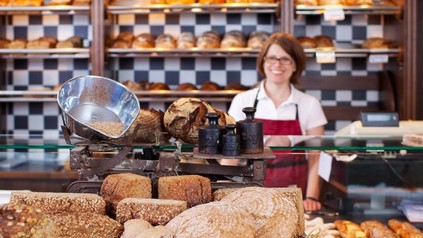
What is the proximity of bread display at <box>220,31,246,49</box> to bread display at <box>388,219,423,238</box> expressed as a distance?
104 inches

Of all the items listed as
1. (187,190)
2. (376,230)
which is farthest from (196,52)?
(187,190)

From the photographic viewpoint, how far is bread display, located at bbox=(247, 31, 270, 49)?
5.07m

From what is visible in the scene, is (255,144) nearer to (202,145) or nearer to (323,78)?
(202,145)

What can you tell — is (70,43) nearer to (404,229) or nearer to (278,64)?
Answer: (278,64)

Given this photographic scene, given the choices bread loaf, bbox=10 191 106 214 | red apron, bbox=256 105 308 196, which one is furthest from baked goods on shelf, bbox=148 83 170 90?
bread loaf, bbox=10 191 106 214

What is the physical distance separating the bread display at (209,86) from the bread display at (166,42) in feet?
1.27

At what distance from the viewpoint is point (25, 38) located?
5.53 m

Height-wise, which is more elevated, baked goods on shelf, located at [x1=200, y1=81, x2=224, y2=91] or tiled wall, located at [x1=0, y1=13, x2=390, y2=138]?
tiled wall, located at [x1=0, y1=13, x2=390, y2=138]

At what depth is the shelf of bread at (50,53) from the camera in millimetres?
5094

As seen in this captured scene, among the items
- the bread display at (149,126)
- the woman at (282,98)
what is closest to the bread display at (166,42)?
the woman at (282,98)

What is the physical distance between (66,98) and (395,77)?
12.3 feet

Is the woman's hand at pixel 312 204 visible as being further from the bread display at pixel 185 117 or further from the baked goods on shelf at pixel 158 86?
the baked goods on shelf at pixel 158 86

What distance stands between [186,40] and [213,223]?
389 cm

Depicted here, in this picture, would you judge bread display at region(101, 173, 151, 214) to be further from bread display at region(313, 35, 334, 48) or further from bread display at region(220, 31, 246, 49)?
bread display at region(313, 35, 334, 48)
